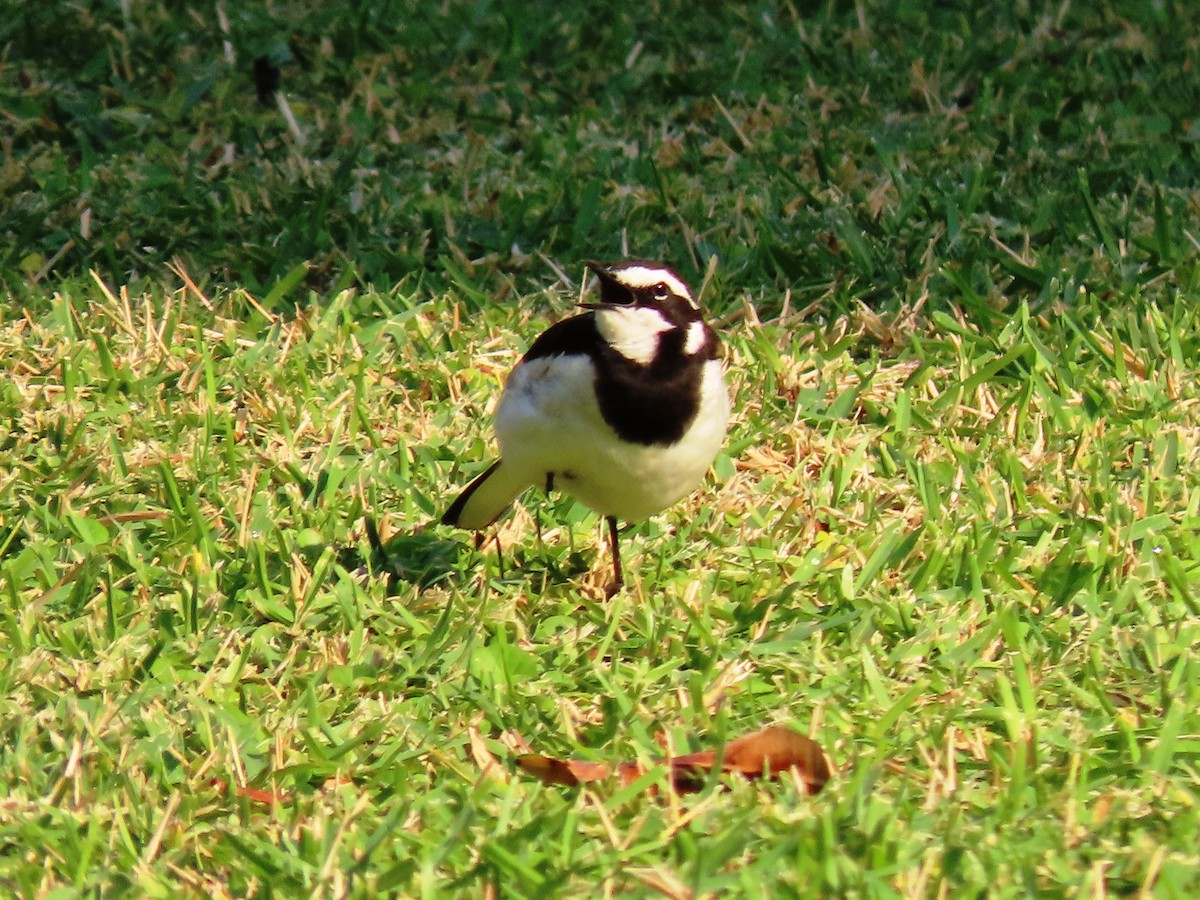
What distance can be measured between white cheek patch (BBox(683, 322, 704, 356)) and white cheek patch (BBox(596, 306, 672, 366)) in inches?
2.1

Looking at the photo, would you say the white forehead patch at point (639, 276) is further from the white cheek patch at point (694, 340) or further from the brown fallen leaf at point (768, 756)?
the brown fallen leaf at point (768, 756)

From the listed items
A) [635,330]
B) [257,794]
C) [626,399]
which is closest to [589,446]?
[626,399]

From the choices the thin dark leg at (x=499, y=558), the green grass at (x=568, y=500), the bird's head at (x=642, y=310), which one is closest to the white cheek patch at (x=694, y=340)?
the bird's head at (x=642, y=310)

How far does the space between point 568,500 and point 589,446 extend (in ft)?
2.67

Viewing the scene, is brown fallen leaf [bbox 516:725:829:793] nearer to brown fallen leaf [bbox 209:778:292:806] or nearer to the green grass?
the green grass

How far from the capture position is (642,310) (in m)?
3.90

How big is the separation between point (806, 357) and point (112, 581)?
6.91 feet

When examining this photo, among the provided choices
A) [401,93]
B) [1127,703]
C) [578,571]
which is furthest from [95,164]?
[1127,703]

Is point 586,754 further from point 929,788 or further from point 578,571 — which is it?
point 578,571

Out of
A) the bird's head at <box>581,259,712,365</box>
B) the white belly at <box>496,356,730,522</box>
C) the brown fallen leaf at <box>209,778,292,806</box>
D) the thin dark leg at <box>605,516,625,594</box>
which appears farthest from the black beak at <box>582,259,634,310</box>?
the brown fallen leaf at <box>209,778,292,806</box>

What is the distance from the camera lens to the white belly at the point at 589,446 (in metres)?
3.91

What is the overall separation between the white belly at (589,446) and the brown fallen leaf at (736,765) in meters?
0.71

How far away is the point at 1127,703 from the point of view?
372 centimetres

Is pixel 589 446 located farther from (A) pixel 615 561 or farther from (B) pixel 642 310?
(A) pixel 615 561
